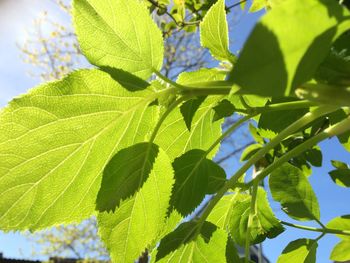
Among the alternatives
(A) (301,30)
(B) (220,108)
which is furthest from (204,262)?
(A) (301,30)

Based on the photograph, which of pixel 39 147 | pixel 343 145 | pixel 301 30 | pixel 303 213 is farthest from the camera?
pixel 343 145

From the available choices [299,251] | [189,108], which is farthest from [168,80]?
[299,251]

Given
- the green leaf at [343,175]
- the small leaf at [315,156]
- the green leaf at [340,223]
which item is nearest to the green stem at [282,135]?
the green leaf at [340,223]

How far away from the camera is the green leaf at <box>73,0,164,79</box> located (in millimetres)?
422

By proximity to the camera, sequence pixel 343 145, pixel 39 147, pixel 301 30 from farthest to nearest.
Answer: pixel 343 145
pixel 39 147
pixel 301 30

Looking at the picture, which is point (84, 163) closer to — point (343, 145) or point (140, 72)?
point (140, 72)

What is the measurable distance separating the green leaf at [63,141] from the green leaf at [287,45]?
0.62 ft

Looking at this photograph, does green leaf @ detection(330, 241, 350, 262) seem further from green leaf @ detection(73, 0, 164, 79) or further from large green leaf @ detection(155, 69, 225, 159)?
green leaf @ detection(73, 0, 164, 79)

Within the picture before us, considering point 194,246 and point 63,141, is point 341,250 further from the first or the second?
point 63,141

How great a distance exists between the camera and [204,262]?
0.53m

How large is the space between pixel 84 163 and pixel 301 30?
0.27m

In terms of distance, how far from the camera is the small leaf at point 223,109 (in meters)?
0.49

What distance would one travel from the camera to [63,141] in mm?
441

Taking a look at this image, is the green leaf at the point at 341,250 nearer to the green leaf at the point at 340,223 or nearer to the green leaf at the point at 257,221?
the green leaf at the point at 340,223
